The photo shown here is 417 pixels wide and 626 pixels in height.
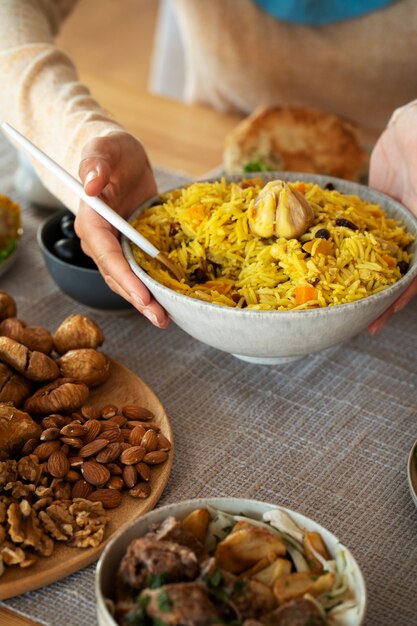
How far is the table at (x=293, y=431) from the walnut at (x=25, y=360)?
24cm

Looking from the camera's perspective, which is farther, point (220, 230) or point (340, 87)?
point (340, 87)

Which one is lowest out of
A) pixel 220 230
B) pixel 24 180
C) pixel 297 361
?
pixel 297 361

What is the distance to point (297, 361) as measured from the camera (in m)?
1.61

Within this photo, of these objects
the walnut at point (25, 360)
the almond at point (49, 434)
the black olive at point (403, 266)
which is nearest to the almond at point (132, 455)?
the almond at point (49, 434)

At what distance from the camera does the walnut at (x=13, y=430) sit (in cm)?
122

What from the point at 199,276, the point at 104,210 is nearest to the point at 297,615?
the point at 199,276

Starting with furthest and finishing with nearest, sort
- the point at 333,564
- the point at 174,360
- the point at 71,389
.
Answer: the point at 174,360 → the point at 71,389 → the point at 333,564

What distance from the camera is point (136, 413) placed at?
4.52 ft

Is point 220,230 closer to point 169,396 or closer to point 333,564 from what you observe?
point 169,396

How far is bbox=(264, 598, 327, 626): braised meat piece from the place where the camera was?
0.90 metres

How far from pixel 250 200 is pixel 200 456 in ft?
1.55

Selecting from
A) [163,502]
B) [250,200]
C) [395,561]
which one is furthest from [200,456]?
[250,200]

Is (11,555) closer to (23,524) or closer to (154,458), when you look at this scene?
(23,524)

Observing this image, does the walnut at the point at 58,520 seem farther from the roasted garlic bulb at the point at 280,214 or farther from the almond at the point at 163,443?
the roasted garlic bulb at the point at 280,214
